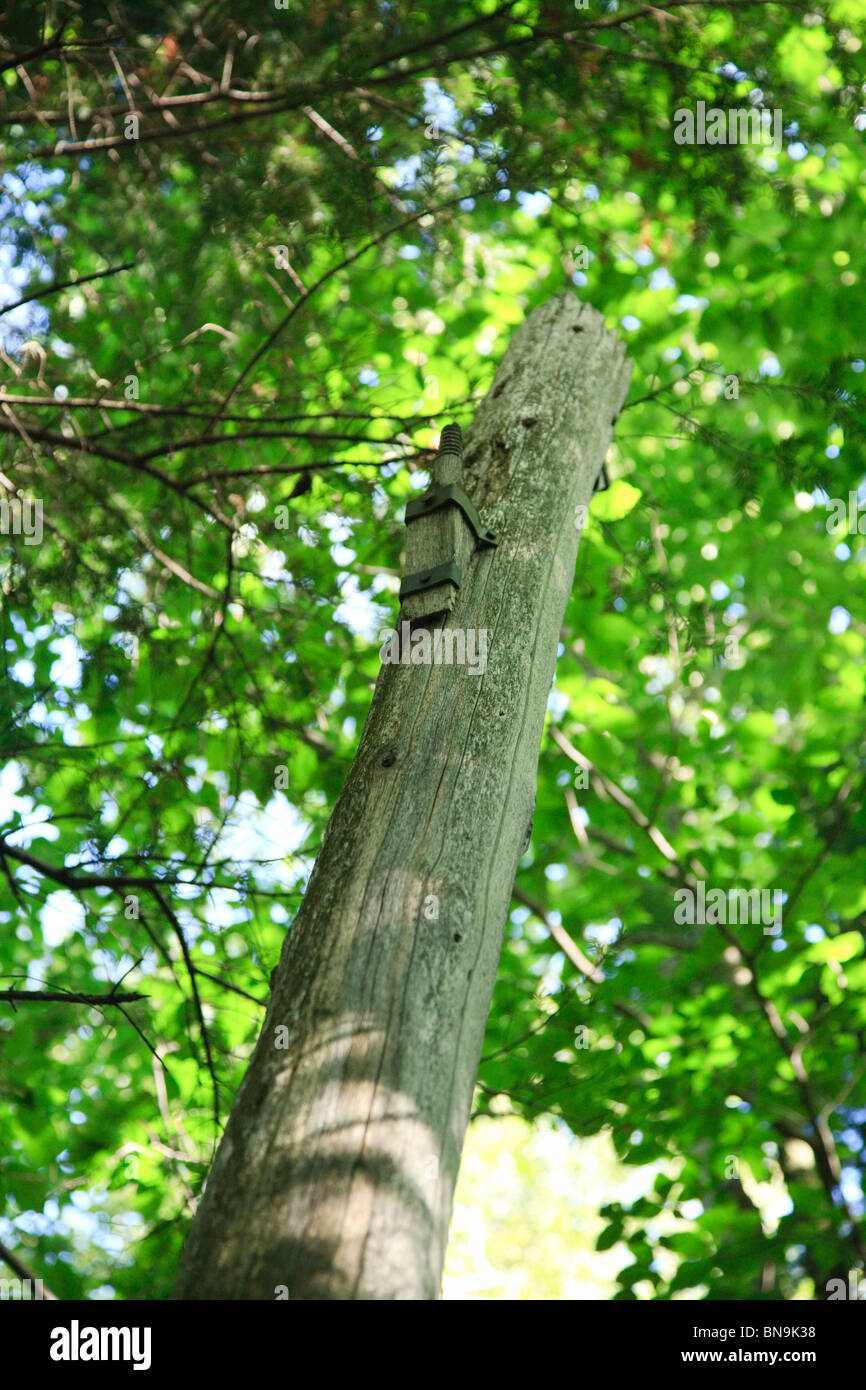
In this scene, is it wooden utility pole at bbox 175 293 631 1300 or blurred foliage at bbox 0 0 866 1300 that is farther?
blurred foliage at bbox 0 0 866 1300

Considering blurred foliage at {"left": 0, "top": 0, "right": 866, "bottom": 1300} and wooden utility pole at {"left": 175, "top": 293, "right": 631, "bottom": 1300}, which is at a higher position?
blurred foliage at {"left": 0, "top": 0, "right": 866, "bottom": 1300}

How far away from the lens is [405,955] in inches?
53.8

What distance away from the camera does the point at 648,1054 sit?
391 centimetres

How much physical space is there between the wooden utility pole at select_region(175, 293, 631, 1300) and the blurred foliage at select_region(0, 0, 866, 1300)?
1.11 metres

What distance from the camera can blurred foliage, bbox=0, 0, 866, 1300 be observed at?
3.32 metres

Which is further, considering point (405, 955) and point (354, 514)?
point (354, 514)

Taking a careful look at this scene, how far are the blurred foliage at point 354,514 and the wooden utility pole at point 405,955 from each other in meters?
1.11

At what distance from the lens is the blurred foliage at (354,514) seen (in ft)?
10.9

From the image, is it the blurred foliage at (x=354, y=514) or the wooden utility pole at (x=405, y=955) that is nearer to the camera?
the wooden utility pole at (x=405, y=955)

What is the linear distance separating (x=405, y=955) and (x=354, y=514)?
256 cm

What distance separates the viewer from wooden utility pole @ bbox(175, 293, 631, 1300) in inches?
45.0
